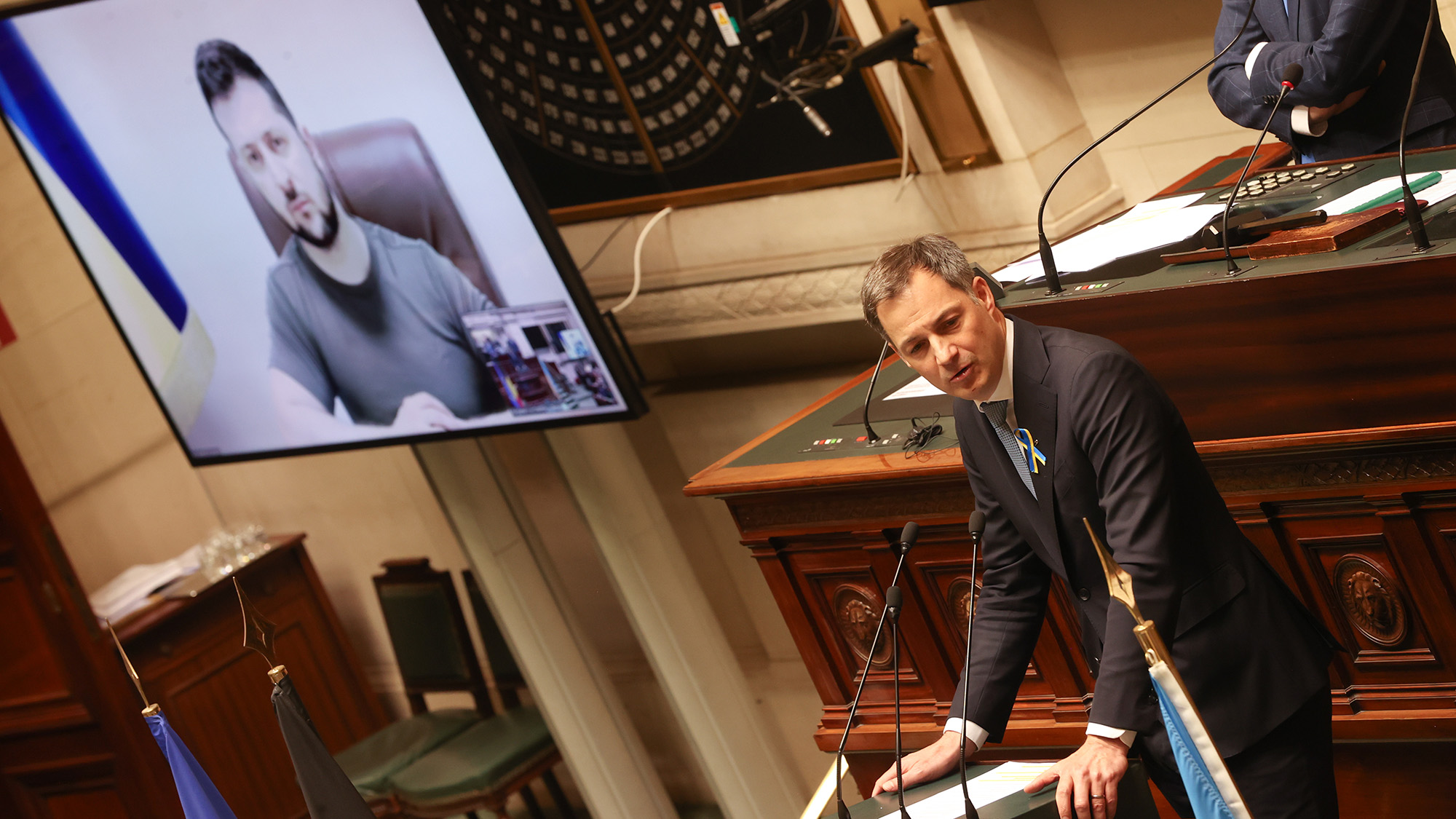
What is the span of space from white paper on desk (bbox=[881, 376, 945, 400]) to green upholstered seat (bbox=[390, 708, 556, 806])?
2249 mm

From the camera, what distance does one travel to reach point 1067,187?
3455 millimetres

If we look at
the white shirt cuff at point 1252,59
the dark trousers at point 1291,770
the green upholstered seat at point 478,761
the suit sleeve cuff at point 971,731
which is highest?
the white shirt cuff at point 1252,59

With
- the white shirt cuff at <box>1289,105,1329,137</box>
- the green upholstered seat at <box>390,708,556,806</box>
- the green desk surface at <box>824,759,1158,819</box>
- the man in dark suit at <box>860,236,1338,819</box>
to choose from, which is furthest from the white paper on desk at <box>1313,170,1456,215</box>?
the green upholstered seat at <box>390,708,556,806</box>

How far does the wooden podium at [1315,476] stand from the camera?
5.77 ft

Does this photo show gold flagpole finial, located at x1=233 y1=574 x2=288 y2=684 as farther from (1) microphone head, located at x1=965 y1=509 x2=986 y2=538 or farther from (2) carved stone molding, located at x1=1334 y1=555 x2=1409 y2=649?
(2) carved stone molding, located at x1=1334 y1=555 x2=1409 y2=649

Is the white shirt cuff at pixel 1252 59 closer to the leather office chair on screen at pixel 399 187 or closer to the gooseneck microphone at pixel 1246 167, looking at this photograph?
the gooseneck microphone at pixel 1246 167

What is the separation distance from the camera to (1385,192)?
2061 mm

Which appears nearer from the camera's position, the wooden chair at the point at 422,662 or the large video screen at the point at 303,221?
the large video screen at the point at 303,221

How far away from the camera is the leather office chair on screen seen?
322cm

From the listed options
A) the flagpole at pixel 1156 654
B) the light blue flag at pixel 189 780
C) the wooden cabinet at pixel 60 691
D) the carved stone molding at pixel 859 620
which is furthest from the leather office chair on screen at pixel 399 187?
the flagpole at pixel 1156 654

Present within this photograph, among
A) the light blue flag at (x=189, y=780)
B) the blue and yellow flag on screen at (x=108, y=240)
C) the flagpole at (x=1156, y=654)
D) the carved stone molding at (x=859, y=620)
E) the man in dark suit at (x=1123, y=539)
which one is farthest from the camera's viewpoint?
the blue and yellow flag on screen at (x=108, y=240)

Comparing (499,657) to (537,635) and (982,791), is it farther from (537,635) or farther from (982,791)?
(982,791)

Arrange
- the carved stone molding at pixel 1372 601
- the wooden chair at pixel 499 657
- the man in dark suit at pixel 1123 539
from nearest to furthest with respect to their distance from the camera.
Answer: the man in dark suit at pixel 1123 539, the carved stone molding at pixel 1372 601, the wooden chair at pixel 499 657

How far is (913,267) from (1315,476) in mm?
759
